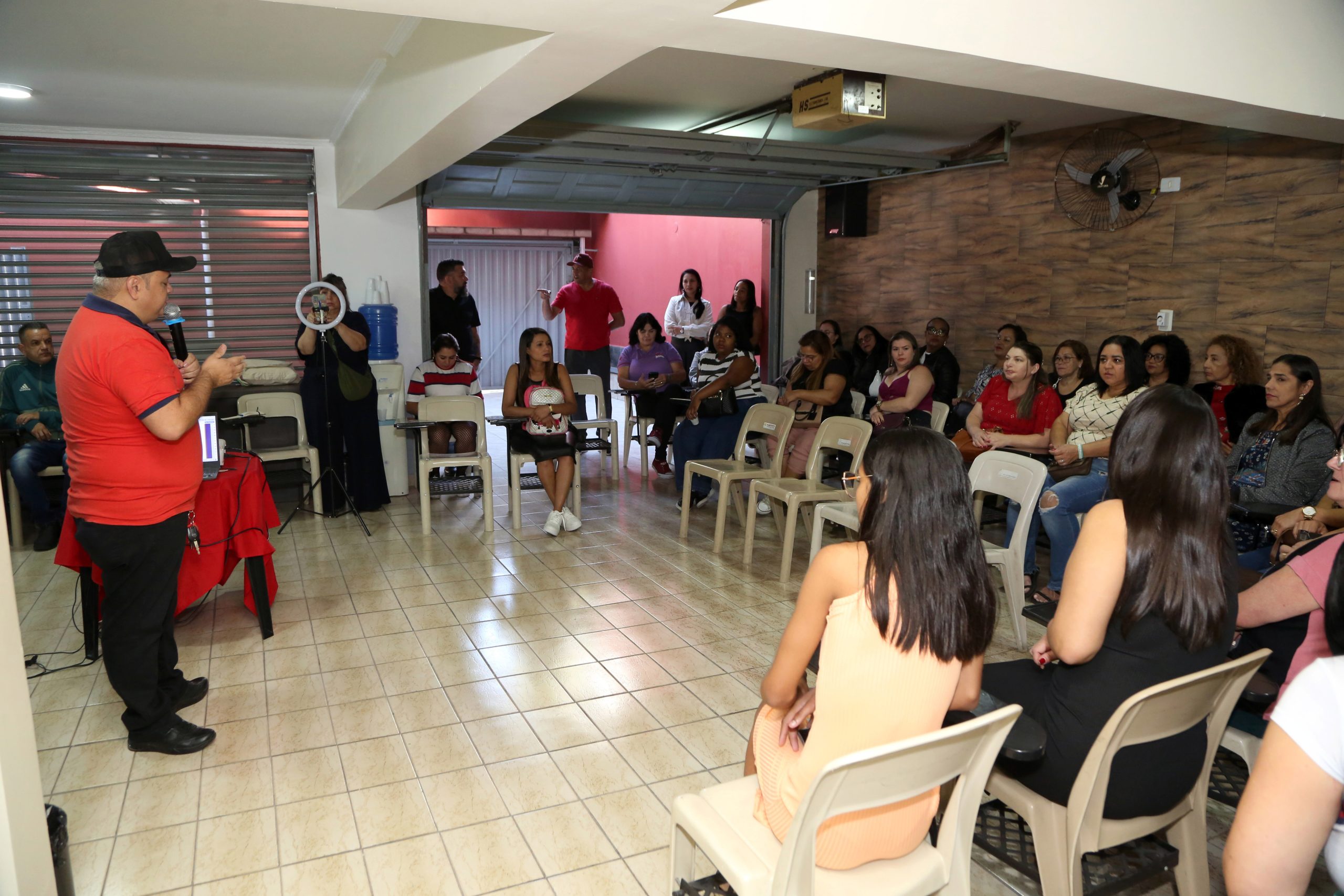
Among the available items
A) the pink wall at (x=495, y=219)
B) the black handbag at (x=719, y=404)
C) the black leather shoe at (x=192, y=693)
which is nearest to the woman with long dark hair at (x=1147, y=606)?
the black leather shoe at (x=192, y=693)

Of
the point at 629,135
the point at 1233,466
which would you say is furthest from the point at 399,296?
the point at 1233,466

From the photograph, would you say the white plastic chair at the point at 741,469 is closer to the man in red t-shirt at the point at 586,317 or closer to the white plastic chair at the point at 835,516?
the white plastic chair at the point at 835,516

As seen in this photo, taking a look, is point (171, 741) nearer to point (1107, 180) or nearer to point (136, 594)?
point (136, 594)

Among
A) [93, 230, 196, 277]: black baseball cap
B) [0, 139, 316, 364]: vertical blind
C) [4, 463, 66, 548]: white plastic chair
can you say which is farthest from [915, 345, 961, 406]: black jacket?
[4, 463, 66, 548]: white plastic chair

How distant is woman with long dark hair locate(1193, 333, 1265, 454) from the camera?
14.5ft

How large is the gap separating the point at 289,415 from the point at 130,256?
336cm

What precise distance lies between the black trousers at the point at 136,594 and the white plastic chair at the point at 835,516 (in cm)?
252

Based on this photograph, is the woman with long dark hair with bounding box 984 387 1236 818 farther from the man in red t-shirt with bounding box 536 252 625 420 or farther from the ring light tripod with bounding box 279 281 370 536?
the man in red t-shirt with bounding box 536 252 625 420

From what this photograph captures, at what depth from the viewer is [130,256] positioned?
8.09 feet

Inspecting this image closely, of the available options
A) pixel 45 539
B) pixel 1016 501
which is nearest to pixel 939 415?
pixel 1016 501

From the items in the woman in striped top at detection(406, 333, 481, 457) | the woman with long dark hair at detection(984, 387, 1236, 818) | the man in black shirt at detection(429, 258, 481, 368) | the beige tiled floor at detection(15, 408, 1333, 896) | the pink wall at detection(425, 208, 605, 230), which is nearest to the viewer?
the woman with long dark hair at detection(984, 387, 1236, 818)

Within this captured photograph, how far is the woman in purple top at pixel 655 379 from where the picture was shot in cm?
→ 693

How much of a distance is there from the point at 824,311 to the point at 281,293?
4.55 meters

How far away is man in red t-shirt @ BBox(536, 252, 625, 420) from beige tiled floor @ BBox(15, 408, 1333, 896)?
9.73ft
